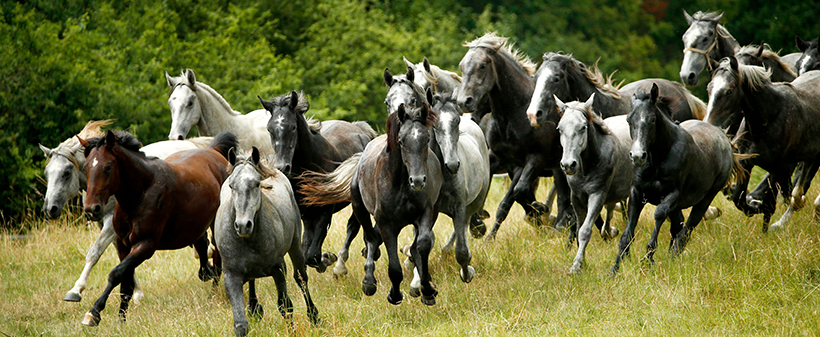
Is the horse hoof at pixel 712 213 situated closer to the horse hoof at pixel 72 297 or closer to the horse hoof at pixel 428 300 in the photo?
the horse hoof at pixel 428 300

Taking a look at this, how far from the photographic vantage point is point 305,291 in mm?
6340

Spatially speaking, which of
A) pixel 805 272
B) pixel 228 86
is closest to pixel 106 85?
pixel 228 86

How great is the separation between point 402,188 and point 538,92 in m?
2.79

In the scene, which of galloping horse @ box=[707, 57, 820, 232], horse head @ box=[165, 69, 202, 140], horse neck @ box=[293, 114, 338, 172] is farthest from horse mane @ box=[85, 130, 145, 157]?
galloping horse @ box=[707, 57, 820, 232]

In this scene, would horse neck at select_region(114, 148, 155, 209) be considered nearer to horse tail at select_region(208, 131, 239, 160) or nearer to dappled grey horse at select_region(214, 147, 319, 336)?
→ dappled grey horse at select_region(214, 147, 319, 336)

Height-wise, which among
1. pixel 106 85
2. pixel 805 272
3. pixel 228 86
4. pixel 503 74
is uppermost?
pixel 503 74

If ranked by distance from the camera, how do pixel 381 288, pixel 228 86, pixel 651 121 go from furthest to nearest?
pixel 228 86, pixel 381 288, pixel 651 121

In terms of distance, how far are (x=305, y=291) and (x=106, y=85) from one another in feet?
31.8

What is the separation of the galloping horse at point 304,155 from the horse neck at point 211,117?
6.82 ft

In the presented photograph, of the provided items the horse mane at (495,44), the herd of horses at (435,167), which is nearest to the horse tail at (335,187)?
the herd of horses at (435,167)

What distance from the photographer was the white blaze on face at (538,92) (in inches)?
331

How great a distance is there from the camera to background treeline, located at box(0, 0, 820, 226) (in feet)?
46.1

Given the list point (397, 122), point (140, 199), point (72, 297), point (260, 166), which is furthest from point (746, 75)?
point (72, 297)

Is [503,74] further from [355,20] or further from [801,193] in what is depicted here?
[355,20]
